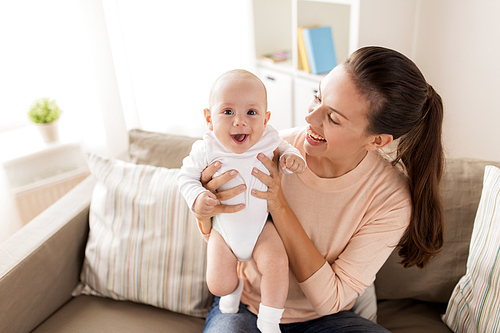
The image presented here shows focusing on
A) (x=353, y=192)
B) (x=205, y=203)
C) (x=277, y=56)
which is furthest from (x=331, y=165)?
(x=277, y=56)

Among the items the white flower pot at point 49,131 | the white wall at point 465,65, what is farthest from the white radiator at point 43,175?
the white wall at point 465,65

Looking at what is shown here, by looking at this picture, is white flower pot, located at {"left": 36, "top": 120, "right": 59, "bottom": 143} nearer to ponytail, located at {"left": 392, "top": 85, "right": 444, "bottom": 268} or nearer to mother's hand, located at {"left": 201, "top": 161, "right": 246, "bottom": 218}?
mother's hand, located at {"left": 201, "top": 161, "right": 246, "bottom": 218}

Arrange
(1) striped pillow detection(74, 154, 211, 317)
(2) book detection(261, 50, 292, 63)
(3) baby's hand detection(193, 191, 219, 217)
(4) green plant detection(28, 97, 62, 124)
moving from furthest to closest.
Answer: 1. (2) book detection(261, 50, 292, 63)
2. (4) green plant detection(28, 97, 62, 124)
3. (1) striped pillow detection(74, 154, 211, 317)
4. (3) baby's hand detection(193, 191, 219, 217)

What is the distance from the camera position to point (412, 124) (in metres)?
1.13

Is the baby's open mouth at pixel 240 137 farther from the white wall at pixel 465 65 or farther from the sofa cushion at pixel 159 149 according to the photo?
the white wall at pixel 465 65

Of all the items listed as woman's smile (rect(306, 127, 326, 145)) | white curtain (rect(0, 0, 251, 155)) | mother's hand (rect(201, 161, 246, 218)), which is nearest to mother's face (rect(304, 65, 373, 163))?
woman's smile (rect(306, 127, 326, 145))

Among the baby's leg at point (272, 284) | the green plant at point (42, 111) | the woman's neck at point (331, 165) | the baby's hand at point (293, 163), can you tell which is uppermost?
the baby's hand at point (293, 163)

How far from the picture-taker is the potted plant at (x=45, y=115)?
2307 millimetres

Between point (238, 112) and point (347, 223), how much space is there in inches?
18.5

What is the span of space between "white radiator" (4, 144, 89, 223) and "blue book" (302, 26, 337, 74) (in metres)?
1.47

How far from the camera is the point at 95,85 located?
8.06ft

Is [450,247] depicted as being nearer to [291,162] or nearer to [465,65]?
[291,162]

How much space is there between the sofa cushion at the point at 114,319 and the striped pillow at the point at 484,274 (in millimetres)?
874

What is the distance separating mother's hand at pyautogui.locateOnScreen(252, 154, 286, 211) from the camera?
113 centimetres
